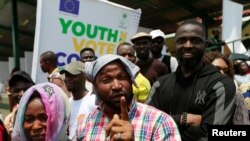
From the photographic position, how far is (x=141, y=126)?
155cm

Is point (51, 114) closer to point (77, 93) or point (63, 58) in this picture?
point (77, 93)

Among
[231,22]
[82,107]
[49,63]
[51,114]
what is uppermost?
[231,22]

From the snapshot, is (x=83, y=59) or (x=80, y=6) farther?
(x=80, y=6)

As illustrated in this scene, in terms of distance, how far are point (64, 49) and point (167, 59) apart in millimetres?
1106

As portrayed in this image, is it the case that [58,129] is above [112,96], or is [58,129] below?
below

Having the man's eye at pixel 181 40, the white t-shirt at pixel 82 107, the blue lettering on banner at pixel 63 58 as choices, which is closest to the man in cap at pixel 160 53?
the blue lettering on banner at pixel 63 58

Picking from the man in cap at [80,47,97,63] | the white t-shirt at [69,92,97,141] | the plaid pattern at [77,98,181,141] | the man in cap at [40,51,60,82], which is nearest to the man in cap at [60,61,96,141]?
the white t-shirt at [69,92,97,141]

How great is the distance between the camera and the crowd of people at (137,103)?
1.57 meters

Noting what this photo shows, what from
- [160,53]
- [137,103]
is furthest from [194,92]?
[160,53]

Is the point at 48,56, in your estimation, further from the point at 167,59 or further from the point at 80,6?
the point at 167,59

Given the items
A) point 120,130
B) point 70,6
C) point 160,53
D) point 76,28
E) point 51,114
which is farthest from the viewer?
point 76,28

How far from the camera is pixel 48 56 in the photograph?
3754mm

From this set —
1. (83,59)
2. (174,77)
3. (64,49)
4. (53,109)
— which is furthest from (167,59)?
(53,109)

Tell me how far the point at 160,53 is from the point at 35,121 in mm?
2305
